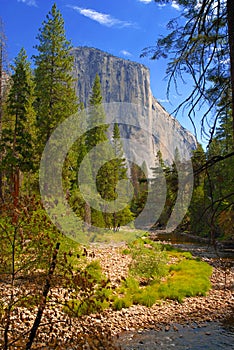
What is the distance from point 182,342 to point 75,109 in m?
19.2

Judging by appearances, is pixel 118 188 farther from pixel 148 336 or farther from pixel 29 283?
pixel 29 283

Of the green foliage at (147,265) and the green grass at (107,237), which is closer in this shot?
the green foliage at (147,265)

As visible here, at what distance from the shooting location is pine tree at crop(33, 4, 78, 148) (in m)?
23.0

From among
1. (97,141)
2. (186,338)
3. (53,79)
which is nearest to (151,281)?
(186,338)

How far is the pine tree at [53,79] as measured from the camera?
75.5ft

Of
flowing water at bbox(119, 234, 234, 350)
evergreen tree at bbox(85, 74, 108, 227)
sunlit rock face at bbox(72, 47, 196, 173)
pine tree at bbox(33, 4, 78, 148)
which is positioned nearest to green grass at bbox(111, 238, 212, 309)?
flowing water at bbox(119, 234, 234, 350)

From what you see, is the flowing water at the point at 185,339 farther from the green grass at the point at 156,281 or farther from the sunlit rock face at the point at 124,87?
the sunlit rock face at the point at 124,87

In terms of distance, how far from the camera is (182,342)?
27.3 ft

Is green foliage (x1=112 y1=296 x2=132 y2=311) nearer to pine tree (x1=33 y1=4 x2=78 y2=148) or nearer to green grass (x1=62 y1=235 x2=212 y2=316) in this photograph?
green grass (x1=62 y1=235 x2=212 y2=316)

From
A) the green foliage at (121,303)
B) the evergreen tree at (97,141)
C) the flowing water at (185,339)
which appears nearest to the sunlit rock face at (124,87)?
the evergreen tree at (97,141)

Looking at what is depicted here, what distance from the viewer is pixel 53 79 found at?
23.8 m

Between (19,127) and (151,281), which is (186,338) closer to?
(151,281)

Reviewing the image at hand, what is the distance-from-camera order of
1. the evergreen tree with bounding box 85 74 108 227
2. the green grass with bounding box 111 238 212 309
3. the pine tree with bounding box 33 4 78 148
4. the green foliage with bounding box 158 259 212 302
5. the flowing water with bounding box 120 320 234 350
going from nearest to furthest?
the flowing water with bounding box 120 320 234 350 → the green grass with bounding box 111 238 212 309 → the green foliage with bounding box 158 259 212 302 → the pine tree with bounding box 33 4 78 148 → the evergreen tree with bounding box 85 74 108 227

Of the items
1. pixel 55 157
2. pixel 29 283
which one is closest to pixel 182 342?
pixel 29 283
